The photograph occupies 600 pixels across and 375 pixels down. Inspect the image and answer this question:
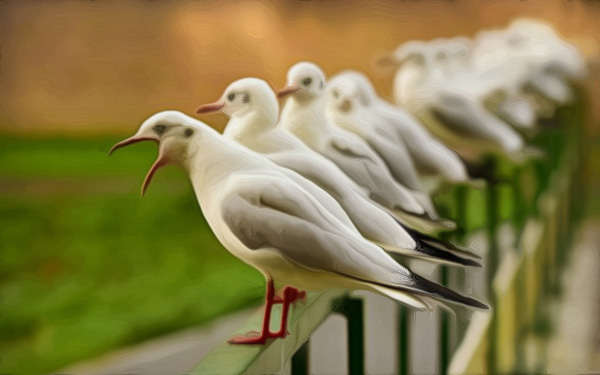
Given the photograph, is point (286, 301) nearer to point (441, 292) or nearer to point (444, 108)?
point (441, 292)

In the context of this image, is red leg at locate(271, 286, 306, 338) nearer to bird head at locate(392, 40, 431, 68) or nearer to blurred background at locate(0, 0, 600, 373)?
blurred background at locate(0, 0, 600, 373)

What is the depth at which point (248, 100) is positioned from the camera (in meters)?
0.65

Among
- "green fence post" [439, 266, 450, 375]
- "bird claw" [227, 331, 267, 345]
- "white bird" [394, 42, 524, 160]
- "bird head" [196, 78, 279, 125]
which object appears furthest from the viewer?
"white bird" [394, 42, 524, 160]

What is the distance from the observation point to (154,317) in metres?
0.72

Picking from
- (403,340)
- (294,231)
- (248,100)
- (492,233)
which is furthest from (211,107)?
(492,233)

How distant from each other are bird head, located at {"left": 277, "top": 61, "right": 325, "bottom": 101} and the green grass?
15 centimetres

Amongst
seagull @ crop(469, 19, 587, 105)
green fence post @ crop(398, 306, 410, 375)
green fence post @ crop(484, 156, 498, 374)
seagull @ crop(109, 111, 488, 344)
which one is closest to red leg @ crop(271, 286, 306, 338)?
seagull @ crop(109, 111, 488, 344)

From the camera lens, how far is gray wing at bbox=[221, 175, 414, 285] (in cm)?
60

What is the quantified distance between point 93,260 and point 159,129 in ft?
0.69

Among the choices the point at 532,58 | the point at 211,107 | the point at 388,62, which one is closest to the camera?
the point at 211,107

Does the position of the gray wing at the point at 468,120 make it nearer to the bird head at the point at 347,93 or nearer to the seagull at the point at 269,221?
the bird head at the point at 347,93

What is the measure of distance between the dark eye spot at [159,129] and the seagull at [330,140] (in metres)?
0.16

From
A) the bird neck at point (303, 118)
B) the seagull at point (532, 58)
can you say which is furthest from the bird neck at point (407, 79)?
the bird neck at point (303, 118)

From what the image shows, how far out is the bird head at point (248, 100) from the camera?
653mm
